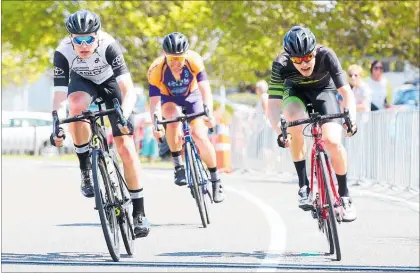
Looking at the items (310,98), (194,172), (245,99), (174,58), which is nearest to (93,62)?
(310,98)

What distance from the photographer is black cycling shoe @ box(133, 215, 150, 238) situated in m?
11.0

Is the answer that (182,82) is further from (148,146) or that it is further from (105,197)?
(148,146)

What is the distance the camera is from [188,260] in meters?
11.2

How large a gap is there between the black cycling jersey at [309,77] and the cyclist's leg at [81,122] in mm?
1416

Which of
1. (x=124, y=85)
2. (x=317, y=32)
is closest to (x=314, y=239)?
(x=124, y=85)

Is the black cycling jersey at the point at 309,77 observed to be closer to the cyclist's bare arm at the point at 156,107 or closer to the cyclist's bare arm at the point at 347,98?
the cyclist's bare arm at the point at 347,98

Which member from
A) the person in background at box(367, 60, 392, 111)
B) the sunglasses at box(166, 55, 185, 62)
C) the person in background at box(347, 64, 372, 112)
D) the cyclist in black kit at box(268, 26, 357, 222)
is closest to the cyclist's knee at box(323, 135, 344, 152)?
the cyclist in black kit at box(268, 26, 357, 222)

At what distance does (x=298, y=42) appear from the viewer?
10.3 m

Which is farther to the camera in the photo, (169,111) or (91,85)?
(169,111)

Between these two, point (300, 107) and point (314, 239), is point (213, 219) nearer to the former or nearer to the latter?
point (314, 239)

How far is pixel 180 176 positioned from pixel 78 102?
3.58 meters

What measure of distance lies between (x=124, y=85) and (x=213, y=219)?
205 inches

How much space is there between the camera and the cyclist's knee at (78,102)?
11.1m

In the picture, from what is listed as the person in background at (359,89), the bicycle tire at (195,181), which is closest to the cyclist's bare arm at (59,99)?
the bicycle tire at (195,181)
